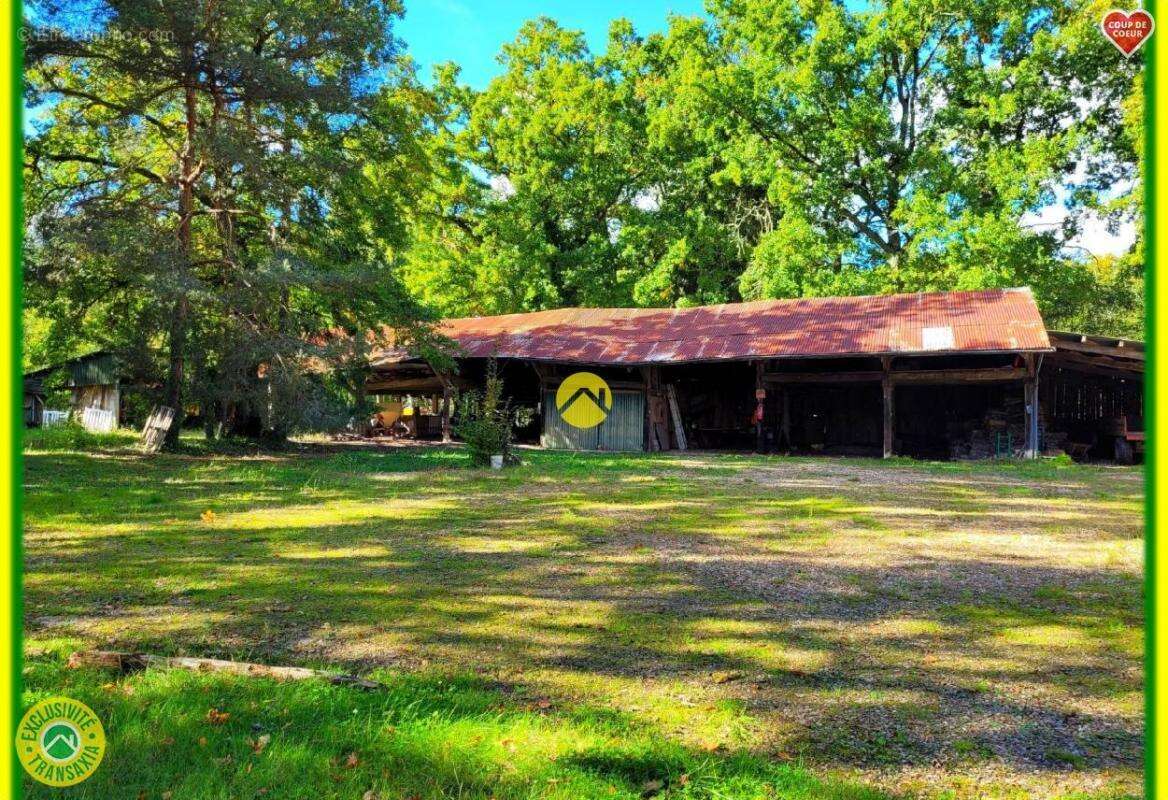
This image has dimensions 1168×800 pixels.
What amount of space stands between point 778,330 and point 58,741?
20.0 m

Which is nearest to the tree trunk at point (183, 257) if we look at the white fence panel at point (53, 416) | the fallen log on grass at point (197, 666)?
the fallen log on grass at point (197, 666)

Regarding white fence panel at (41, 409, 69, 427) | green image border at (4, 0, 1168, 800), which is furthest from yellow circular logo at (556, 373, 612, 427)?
white fence panel at (41, 409, 69, 427)

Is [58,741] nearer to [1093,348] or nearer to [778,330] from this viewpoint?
[1093,348]

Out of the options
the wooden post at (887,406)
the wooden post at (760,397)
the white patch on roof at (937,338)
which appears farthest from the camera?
the wooden post at (760,397)

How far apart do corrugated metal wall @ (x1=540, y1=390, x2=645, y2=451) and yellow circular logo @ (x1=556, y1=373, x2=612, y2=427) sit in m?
0.19

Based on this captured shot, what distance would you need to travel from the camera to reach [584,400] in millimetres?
21234

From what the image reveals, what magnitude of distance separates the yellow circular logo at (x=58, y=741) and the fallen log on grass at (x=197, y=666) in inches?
66.6

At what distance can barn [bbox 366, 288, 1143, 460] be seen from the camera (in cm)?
1725

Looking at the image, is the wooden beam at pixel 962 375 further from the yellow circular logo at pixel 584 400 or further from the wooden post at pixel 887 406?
the yellow circular logo at pixel 584 400

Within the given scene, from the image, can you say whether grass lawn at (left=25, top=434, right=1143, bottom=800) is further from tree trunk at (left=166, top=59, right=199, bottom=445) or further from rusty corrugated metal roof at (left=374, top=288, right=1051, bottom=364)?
rusty corrugated metal roof at (left=374, top=288, right=1051, bottom=364)

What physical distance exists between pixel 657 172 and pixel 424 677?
30.4 metres

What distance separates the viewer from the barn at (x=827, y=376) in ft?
56.6

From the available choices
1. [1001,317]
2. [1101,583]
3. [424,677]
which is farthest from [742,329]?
[424,677]

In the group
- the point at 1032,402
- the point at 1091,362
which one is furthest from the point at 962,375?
the point at 1091,362
